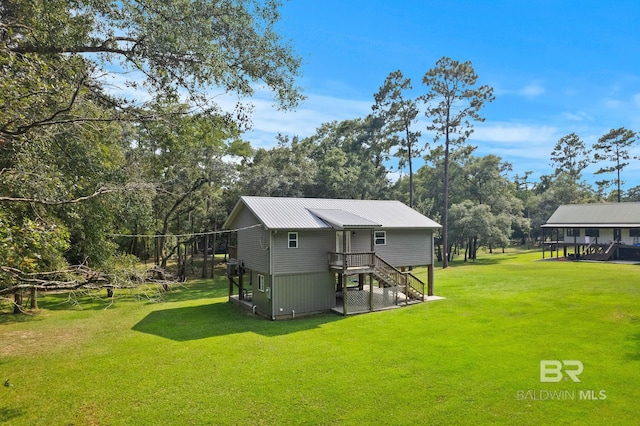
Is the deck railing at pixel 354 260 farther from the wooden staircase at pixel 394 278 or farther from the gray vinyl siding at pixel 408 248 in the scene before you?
the gray vinyl siding at pixel 408 248

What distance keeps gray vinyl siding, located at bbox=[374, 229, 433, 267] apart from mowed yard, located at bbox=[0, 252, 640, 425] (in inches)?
114

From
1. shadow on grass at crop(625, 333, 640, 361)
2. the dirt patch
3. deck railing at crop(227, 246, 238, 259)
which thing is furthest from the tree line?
shadow on grass at crop(625, 333, 640, 361)

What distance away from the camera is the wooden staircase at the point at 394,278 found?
791 inches

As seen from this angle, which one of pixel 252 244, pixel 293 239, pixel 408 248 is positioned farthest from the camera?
pixel 408 248

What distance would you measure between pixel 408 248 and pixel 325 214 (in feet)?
18.3

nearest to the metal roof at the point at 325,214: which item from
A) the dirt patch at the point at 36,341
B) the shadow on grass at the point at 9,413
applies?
the dirt patch at the point at 36,341

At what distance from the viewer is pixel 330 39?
14836mm

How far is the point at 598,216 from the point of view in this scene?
40844 mm

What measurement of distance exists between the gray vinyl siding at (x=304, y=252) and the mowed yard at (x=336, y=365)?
2521 millimetres

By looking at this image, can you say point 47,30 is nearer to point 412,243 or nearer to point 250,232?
point 250,232

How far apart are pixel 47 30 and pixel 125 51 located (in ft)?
5.61

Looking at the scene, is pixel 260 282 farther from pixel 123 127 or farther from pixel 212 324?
pixel 123 127

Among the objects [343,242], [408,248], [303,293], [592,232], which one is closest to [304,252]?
[303,293]

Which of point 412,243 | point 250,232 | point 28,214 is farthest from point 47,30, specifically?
point 412,243
